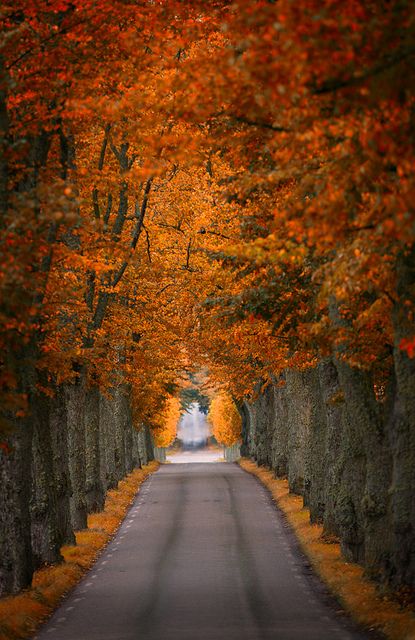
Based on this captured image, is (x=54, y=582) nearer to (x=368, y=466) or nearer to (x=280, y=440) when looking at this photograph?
(x=368, y=466)

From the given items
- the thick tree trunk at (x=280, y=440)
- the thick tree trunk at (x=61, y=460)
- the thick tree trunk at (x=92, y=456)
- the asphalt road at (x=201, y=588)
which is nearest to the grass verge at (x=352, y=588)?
the asphalt road at (x=201, y=588)

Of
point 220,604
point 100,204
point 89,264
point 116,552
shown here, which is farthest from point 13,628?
point 100,204

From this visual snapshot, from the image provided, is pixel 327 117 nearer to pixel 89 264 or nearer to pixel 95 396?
pixel 89 264

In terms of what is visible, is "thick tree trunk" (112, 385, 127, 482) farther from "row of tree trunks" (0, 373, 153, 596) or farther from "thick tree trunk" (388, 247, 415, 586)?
"thick tree trunk" (388, 247, 415, 586)

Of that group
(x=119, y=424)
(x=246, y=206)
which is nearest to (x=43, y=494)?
(x=246, y=206)

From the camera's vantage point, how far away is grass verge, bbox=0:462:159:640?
56.2 ft

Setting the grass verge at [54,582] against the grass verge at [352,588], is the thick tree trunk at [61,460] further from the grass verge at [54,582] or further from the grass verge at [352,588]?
the grass verge at [352,588]

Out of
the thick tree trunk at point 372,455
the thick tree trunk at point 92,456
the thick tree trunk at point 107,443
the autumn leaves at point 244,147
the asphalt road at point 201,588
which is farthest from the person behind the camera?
the thick tree trunk at point 107,443

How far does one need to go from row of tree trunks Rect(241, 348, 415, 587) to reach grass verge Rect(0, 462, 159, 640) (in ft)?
18.9

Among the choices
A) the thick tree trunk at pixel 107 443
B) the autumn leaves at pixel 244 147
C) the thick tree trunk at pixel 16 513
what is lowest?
the thick tree trunk at pixel 16 513

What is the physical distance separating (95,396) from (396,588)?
20088mm

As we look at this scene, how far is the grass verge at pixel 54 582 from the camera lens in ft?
56.2

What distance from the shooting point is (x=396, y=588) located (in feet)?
59.5

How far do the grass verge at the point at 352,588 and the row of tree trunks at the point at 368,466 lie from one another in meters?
0.37
